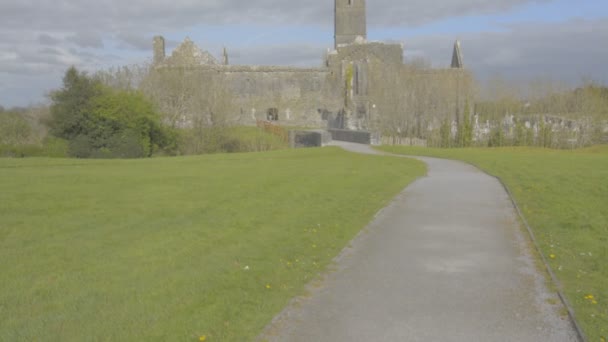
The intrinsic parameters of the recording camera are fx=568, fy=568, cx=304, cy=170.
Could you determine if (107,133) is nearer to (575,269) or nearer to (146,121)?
(146,121)

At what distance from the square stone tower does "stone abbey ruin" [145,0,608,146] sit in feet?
0.38

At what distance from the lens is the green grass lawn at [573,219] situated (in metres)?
6.29

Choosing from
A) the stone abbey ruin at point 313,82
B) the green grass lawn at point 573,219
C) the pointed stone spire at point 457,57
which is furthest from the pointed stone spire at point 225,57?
the green grass lawn at point 573,219

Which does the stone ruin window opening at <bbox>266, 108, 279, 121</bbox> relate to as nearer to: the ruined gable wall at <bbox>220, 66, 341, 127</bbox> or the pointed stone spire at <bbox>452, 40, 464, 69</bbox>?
the ruined gable wall at <bbox>220, 66, 341, 127</bbox>

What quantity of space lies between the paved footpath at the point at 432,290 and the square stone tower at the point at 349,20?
56.9 metres

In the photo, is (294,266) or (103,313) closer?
(103,313)

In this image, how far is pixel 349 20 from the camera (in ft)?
216

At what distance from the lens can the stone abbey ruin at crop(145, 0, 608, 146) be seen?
39.7 m

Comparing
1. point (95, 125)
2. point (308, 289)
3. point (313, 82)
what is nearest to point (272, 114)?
point (313, 82)

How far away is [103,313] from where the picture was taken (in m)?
5.86

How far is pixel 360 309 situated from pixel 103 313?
2.67 meters

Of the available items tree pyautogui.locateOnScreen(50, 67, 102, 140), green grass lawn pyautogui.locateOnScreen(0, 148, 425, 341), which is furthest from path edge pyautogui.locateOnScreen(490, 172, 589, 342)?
tree pyautogui.locateOnScreen(50, 67, 102, 140)

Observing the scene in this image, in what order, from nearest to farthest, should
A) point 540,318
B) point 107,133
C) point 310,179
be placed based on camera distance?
point 540,318 → point 310,179 → point 107,133

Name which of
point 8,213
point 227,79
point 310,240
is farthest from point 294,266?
point 227,79
